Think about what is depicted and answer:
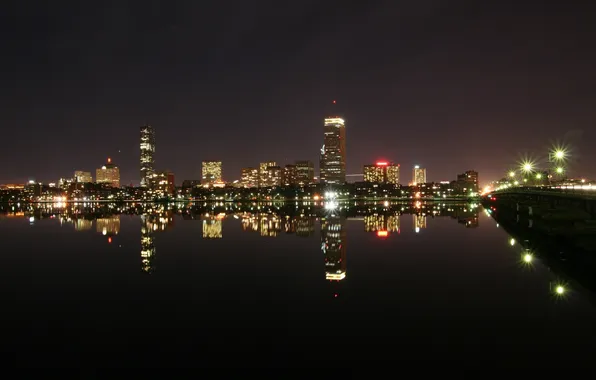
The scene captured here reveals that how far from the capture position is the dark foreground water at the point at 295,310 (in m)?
13.2

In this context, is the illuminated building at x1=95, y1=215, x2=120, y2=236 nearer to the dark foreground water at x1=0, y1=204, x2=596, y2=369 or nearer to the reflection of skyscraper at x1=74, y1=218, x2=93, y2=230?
the reflection of skyscraper at x1=74, y1=218, x2=93, y2=230

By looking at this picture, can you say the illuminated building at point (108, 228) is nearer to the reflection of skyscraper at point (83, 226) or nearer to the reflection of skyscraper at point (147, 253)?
the reflection of skyscraper at point (83, 226)

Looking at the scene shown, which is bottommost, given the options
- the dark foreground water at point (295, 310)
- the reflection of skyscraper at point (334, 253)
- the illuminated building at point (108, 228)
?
the dark foreground water at point (295, 310)

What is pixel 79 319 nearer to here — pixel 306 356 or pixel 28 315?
pixel 28 315

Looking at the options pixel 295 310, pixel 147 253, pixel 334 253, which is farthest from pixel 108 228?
pixel 295 310

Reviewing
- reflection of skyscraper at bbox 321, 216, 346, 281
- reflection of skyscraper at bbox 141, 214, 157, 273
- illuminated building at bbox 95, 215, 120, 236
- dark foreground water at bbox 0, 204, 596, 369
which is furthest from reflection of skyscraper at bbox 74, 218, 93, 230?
reflection of skyscraper at bbox 321, 216, 346, 281

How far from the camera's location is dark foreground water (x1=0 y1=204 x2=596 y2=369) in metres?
13.2

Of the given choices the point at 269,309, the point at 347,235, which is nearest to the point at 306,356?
the point at 269,309

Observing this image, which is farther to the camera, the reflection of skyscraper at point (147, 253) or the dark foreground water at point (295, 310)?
the reflection of skyscraper at point (147, 253)

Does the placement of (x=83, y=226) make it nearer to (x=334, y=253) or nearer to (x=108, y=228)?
(x=108, y=228)

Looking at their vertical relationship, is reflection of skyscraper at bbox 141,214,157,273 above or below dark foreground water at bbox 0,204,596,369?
above

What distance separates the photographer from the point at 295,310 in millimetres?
18062

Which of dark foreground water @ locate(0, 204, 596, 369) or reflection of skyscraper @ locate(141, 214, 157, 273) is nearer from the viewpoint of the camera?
dark foreground water @ locate(0, 204, 596, 369)

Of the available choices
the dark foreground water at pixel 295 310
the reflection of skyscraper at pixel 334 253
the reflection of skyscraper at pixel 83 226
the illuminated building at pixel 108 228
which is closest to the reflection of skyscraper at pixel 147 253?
the dark foreground water at pixel 295 310
